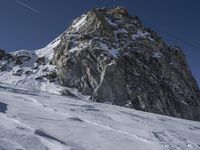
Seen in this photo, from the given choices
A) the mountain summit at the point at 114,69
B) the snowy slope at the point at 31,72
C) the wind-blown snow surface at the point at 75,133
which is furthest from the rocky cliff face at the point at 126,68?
the wind-blown snow surface at the point at 75,133

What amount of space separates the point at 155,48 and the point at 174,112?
78.4ft

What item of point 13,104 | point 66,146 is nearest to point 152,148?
point 66,146

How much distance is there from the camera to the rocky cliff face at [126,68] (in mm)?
67688

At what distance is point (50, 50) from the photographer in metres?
100

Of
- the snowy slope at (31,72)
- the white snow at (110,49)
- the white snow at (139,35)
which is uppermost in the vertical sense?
the white snow at (139,35)

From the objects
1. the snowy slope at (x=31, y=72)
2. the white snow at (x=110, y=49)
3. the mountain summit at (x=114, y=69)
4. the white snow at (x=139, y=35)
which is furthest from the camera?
the white snow at (x=139, y=35)

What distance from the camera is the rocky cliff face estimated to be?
67.7 meters

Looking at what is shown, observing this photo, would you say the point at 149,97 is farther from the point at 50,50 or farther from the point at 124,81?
the point at 50,50

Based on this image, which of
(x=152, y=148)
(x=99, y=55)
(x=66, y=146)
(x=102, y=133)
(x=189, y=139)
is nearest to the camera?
(x=66, y=146)

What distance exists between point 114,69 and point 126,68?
142 inches

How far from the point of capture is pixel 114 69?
71.0 m

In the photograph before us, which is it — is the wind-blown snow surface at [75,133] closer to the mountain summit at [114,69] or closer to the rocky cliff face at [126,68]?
the mountain summit at [114,69]

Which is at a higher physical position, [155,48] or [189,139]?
[155,48]

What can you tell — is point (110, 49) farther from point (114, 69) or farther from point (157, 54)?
point (157, 54)
